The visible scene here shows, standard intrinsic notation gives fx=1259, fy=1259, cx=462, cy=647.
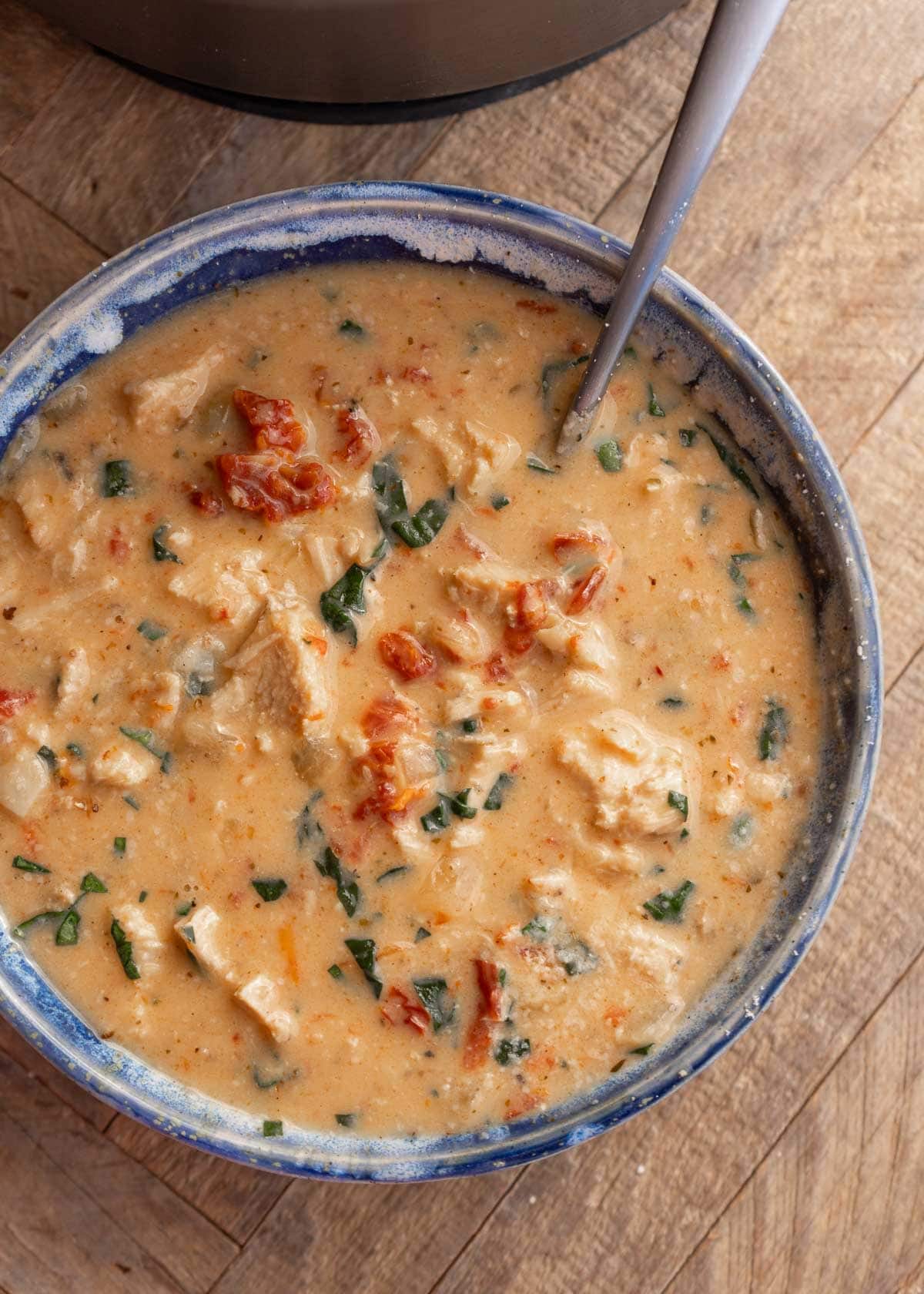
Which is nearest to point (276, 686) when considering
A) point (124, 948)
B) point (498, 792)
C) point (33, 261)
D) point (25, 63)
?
point (498, 792)

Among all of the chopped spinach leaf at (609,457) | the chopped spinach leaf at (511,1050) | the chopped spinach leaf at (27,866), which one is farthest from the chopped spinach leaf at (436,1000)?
the chopped spinach leaf at (609,457)

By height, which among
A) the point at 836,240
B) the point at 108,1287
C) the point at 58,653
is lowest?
the point at 108,1287

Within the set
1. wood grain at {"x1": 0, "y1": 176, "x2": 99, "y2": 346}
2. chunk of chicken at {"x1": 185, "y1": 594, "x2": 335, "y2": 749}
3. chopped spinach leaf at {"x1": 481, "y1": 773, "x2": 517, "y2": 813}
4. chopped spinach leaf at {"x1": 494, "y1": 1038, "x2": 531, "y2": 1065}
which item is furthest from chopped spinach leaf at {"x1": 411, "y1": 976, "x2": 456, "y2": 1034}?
wood grain at {"x1": 0, "y1": 176, "x2": 99, "y2": 346}

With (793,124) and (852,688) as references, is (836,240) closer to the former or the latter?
(793,124)

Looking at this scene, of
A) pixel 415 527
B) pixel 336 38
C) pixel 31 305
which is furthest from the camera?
pixel 31 305

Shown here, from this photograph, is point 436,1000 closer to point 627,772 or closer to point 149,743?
point 627,772

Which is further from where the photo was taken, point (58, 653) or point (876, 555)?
point (876, 555)

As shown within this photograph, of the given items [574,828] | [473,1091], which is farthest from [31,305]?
[473,1091]
